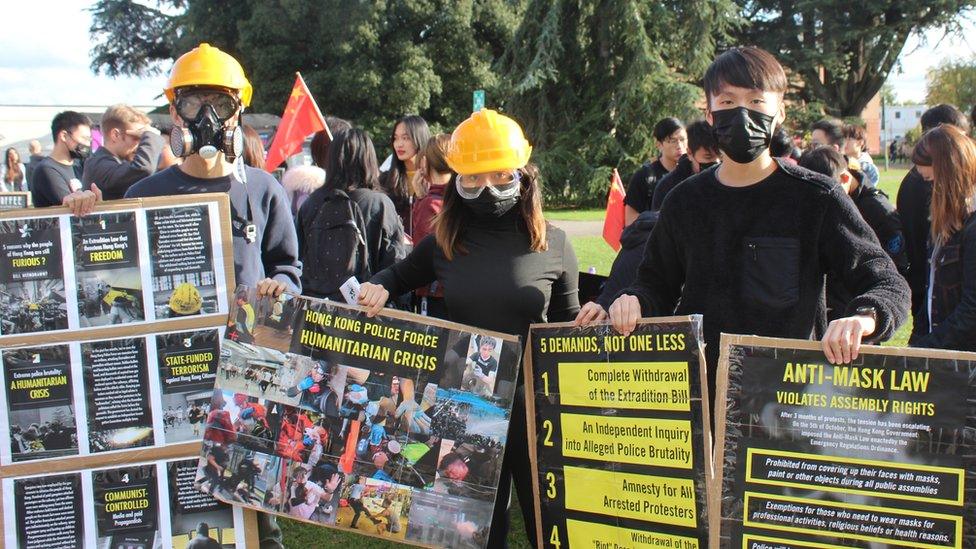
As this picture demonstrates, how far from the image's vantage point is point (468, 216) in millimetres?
3516

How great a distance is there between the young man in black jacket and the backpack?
256 centimetres

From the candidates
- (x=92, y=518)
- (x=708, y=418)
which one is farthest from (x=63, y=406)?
(x=708, y=418)

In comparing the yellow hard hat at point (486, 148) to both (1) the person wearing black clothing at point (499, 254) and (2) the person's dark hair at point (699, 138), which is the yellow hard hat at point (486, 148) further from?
(2) the person's dark hair at point (699, 138)

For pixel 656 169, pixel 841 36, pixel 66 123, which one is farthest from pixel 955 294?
pixel 841 36

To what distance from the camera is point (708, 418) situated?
2.84 metres

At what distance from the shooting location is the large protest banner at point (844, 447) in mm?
2535

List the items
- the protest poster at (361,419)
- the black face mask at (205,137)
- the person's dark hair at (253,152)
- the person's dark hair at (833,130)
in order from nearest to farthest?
the protest poster at (361,419) < the black face mask at (205,137) < the person's dark hair at (253,152) < the person's dark hair at (833,130)

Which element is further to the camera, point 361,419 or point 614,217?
point 614,217

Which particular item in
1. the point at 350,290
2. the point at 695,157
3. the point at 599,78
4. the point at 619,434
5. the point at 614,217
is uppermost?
the point at 599,78

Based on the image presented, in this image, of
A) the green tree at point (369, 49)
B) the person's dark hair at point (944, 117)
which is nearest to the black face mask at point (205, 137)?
the person's dark hair at point (944, 117)

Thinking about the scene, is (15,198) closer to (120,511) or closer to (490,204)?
(120,511)

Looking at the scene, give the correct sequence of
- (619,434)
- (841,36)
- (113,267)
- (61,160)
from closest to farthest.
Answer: (619,434) → (113,267) → (61,160) → (841,36)

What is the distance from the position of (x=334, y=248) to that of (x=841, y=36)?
42213 mm

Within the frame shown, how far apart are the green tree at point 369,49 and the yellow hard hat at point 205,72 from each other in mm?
33573
